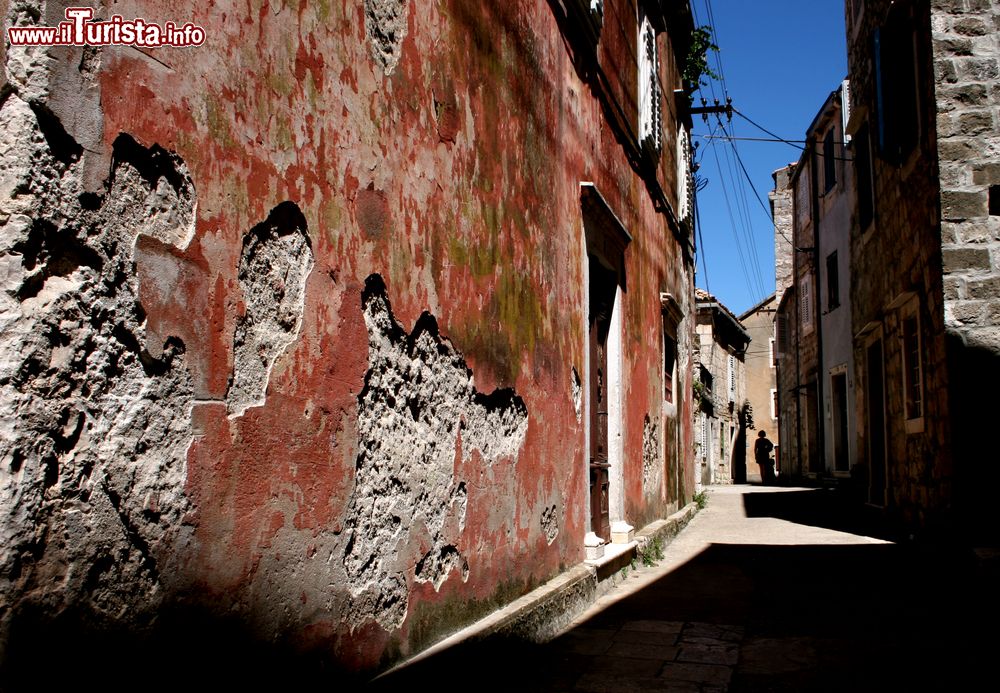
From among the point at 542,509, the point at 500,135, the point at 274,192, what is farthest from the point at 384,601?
the point at 500,135

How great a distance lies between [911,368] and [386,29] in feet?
22.6

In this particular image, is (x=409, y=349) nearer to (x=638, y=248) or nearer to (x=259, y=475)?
(x=259, y=475)

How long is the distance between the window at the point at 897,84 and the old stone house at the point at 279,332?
169 inches

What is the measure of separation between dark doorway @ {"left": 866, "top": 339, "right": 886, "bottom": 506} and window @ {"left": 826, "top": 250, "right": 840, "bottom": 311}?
7.65 metres

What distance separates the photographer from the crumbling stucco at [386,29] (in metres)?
2.94

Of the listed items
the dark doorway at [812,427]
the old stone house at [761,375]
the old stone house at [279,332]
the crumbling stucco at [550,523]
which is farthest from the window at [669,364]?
the old stone house at [761,375]

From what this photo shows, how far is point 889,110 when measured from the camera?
26.6 ft

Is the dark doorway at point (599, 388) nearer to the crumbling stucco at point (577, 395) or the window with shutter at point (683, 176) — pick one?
the crumbling stucco at point (577, 395)

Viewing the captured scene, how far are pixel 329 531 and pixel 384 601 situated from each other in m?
0.46

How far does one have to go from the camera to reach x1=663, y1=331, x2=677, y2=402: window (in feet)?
33.0

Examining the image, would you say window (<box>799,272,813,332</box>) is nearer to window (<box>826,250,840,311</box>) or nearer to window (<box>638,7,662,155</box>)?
window (<box>826,250,840,311</box>)

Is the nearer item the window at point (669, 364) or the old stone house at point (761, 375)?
the window at point (669, 364)

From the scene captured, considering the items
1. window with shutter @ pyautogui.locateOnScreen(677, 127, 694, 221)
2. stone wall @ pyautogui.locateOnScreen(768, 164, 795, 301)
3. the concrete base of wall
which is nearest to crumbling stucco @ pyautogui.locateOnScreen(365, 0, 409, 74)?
the concrete base of wall

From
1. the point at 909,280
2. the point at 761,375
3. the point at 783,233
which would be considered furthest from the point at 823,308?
the point at 761,375
